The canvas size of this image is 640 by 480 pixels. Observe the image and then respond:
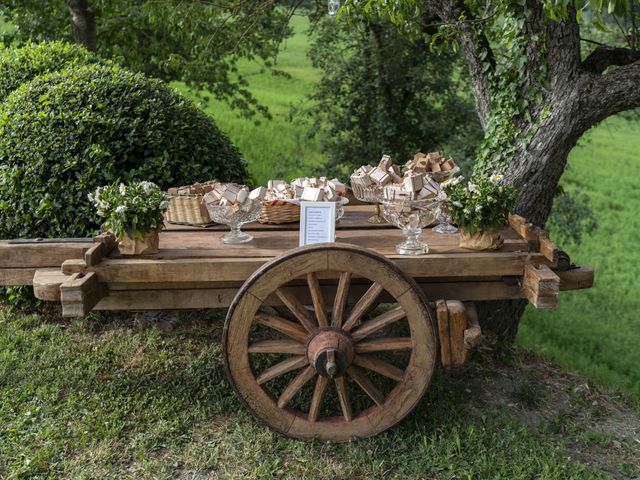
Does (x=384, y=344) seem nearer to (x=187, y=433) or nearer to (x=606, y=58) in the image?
(x=187, y=433)

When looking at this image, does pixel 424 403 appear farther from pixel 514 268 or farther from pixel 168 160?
pixel 168 160

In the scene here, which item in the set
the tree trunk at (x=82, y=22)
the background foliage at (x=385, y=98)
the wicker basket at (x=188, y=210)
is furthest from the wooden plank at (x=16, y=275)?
the background foliage at (x=385, y=98)

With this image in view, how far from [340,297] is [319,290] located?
0.10 m

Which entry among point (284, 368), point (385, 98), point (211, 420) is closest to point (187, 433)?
point (211, 420)

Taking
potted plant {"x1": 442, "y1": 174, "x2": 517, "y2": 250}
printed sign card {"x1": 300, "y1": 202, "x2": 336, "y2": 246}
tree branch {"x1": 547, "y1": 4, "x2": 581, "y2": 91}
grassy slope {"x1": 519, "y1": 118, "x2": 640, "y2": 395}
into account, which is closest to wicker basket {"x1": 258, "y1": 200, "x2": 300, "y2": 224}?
printed sign card {"x1": 300, "y1": 202, "x2": 336, "y2": 246}

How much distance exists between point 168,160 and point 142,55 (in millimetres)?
6138

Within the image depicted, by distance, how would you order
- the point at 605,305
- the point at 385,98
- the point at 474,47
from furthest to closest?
1. the point at 605,305
2. the point at 385,98
3. the point at 474,47

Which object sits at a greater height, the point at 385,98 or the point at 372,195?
the point at 372,195

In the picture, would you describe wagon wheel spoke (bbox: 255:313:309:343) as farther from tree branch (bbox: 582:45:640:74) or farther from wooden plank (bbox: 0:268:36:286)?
tree branch (bbox: 582:45:640:74)

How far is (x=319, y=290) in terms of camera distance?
10.8ft

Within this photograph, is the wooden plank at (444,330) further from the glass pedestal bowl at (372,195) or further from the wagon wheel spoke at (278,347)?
the glass pedestal bowl at (372,195)

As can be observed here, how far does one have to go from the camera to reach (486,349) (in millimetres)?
4766

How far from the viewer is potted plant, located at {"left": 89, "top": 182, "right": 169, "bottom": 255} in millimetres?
3297

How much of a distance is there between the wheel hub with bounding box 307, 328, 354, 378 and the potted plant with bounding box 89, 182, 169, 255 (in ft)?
2.88
